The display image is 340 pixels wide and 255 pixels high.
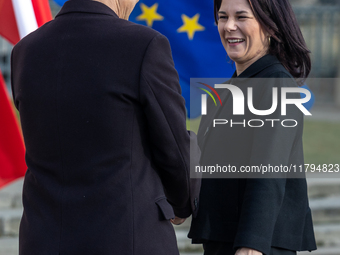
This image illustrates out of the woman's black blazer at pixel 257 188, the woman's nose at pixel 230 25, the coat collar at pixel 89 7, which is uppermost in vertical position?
the coat collar at pixel 89 7

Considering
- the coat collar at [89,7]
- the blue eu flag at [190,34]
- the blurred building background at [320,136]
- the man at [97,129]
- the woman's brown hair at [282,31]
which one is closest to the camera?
the man at [97,129]

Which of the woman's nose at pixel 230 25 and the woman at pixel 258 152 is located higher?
the woman's nose at pixel 230 25

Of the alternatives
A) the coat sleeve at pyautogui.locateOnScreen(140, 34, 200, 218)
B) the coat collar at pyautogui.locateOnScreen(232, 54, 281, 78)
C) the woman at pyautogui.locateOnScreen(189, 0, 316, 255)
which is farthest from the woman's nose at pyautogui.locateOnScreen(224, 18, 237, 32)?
the coat sleeve at pyautogui.locateOnScreen(140, 34, 200, 218)

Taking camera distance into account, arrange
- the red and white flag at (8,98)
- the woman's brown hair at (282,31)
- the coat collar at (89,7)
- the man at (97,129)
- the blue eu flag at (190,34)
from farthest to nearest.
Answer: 1. the blue eu flag at (190,34)
2. the red and white flag at (8,98)
3. the woman's brown hair at (282,31)
4. the coat collar at (89,7)
5. the man at (97,129)

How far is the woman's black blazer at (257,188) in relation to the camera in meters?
1.86

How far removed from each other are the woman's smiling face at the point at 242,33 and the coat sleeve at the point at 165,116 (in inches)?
17.5

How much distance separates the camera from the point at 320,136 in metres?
8.15

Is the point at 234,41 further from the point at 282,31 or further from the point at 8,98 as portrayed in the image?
the point at 8,98

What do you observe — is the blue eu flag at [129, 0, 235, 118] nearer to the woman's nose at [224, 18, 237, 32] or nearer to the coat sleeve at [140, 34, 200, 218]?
the woman's nose at [224, 18, 237, 32]

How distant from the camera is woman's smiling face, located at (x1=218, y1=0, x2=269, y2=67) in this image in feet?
6.79

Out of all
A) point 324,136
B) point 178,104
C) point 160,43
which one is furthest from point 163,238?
point 324,136

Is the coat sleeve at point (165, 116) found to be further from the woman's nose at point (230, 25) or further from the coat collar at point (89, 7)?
the woman's nose at point (230, 25)

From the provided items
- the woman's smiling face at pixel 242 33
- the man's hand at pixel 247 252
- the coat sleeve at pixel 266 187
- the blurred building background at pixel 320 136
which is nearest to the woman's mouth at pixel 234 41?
the woman's smiling face at pixel 242 33

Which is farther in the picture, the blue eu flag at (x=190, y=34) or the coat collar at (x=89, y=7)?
the blue eu flag at (x=190, y=34)
